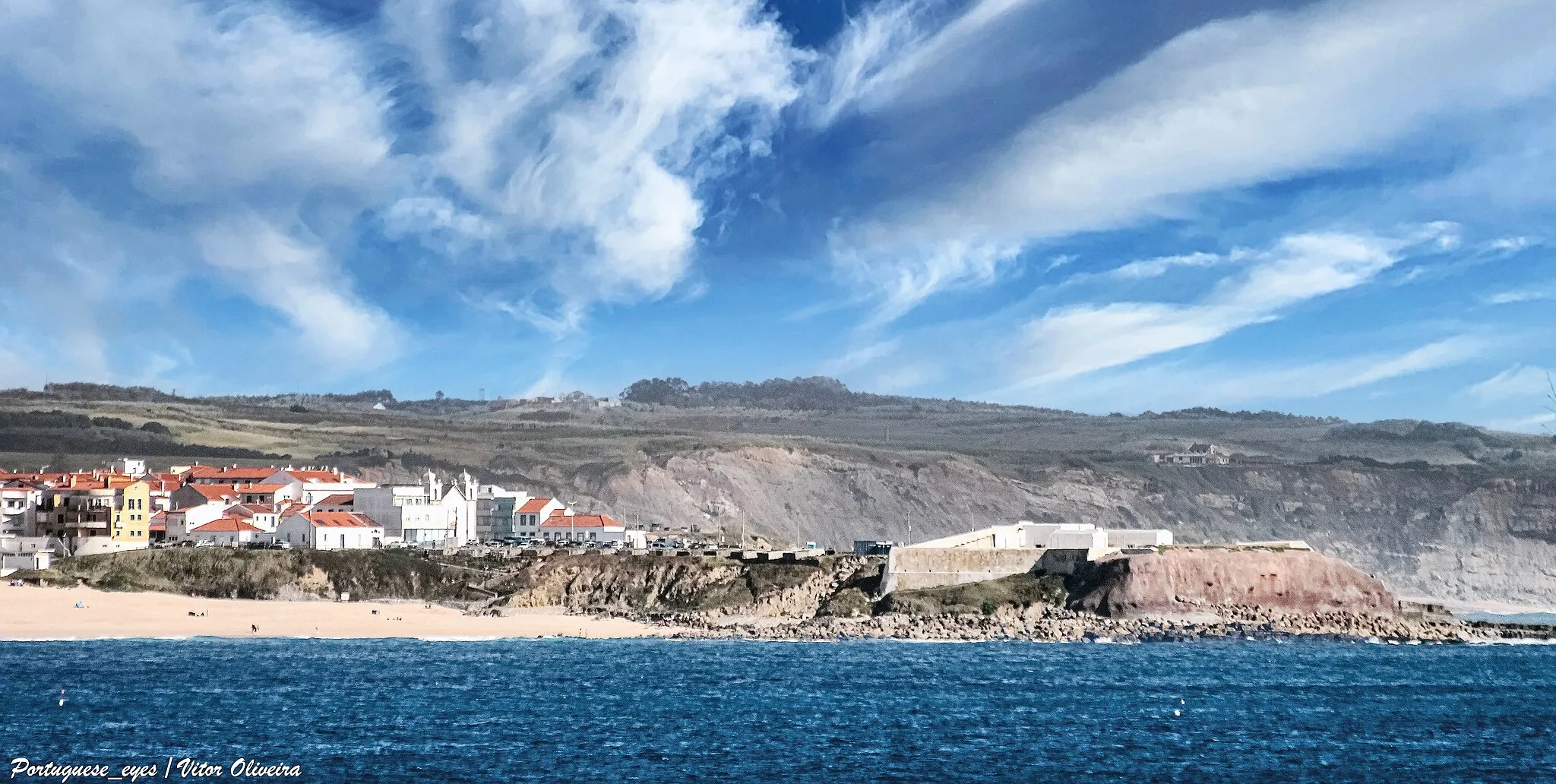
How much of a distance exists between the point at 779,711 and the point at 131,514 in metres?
67.5

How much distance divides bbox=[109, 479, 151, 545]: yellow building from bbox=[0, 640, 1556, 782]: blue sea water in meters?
32.1

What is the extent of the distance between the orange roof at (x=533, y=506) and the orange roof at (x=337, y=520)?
13053 millimetres

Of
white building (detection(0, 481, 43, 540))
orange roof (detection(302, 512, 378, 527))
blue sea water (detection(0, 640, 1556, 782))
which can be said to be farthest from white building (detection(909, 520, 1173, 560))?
white building (detection(0, 481, 43, 540))

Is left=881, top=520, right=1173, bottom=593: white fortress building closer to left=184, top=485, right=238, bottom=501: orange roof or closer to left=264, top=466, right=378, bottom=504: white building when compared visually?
left=264, top=466, right=378, bottom=504: white building

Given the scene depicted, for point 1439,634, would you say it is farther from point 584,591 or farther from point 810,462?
point 810,462

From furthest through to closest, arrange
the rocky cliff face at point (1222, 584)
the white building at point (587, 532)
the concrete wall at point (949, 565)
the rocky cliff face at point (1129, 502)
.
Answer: the rocky cliff face at point (1129, 502) → the white building at point (587, 532) → the concrete wall at point (949, 565) → the rocky cliff face at point (1222, 584)

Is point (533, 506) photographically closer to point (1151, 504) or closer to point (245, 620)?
point (245, 620)

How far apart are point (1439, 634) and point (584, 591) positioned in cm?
4934

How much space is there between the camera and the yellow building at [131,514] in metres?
101

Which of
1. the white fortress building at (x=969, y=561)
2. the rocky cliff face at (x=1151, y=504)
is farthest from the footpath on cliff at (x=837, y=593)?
the rocky cliff face at (x=1151, y=504)

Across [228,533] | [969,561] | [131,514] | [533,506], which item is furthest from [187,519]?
[969,561]

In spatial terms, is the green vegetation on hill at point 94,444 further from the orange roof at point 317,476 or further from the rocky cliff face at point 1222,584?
the rocky cliff face at point 1222,584

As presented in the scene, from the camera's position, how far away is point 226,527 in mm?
101875

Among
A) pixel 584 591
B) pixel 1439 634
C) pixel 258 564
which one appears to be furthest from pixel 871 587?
pixel 258 564
